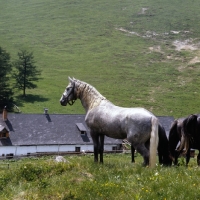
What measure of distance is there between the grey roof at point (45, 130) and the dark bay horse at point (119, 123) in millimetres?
40629

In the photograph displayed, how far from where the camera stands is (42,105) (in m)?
81.4

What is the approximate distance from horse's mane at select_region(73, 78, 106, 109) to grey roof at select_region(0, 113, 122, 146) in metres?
40.4

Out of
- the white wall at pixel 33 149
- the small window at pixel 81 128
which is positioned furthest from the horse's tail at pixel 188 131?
the small window at pixel 81 128

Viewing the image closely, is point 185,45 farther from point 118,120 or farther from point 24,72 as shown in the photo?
point 118,120

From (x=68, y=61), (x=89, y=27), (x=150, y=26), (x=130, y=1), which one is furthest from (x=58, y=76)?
(x=130, y=1)

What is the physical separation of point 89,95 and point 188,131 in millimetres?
4166

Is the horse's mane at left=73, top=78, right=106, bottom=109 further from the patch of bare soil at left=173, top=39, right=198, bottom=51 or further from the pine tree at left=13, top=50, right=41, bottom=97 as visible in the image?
the patch of bare soil at left=173, top=39, right=198, bottom=51

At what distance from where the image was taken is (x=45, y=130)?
5756 centimetres

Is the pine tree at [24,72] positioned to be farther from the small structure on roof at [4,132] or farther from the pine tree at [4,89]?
the small structure on roof at [4,132]

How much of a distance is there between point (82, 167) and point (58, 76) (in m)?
96.1

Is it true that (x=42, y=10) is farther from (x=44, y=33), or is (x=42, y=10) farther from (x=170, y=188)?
(x=170, y=188)

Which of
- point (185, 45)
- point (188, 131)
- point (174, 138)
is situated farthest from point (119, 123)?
point (185, 45)

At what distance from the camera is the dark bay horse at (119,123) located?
1242 centimetres

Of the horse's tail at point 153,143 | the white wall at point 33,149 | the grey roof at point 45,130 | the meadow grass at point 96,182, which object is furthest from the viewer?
the grey roof at point 45,130
